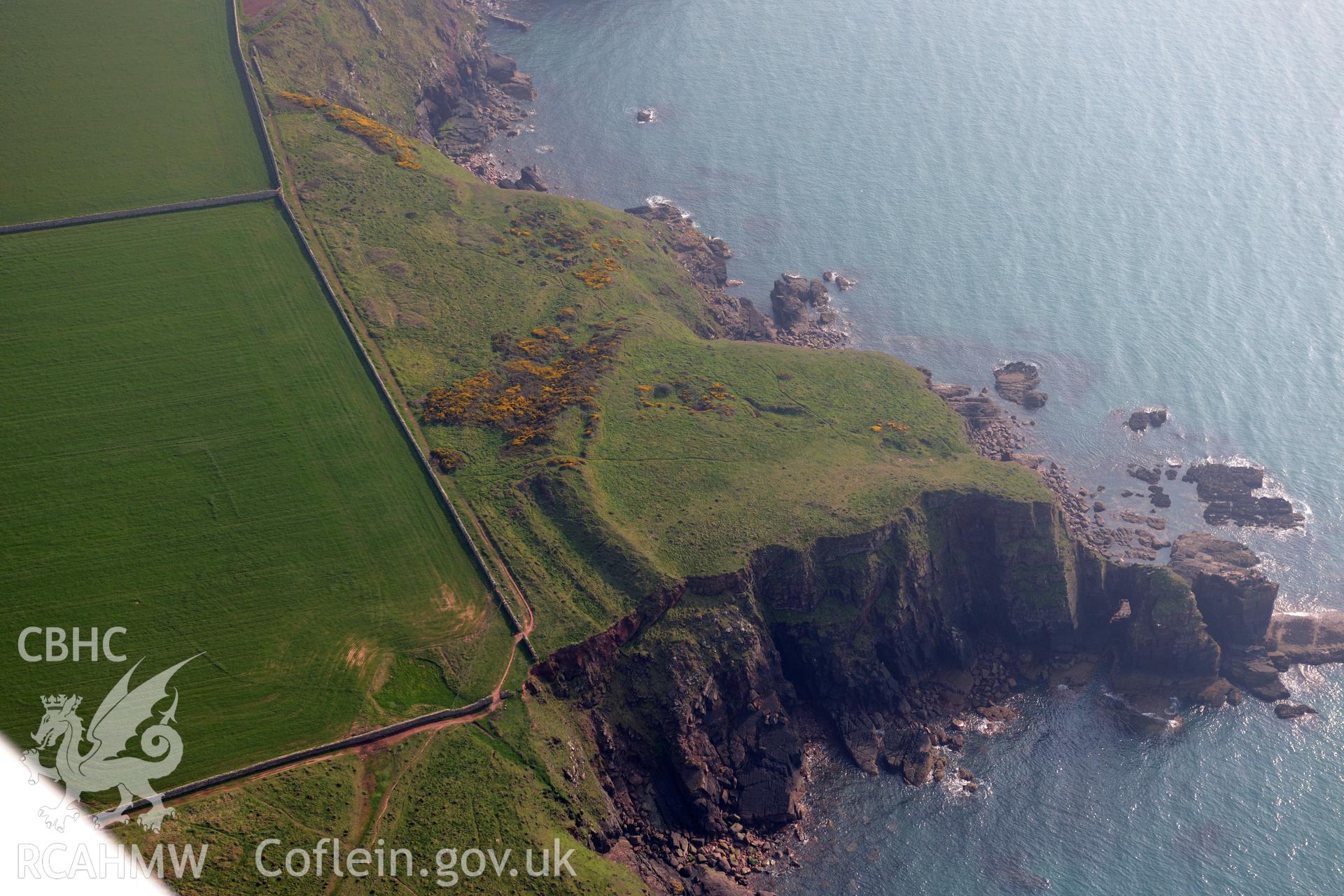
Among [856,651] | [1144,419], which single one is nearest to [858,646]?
[856,651]

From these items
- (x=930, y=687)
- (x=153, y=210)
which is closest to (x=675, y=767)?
(x=930, y=687)

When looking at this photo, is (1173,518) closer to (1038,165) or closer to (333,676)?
(1038,165)

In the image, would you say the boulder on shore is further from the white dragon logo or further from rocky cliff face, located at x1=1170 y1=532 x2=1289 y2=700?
the white dragon logo

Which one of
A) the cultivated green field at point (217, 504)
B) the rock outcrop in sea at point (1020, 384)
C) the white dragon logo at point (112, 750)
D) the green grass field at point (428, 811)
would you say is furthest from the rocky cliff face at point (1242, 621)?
the white dragon logo at point (112, 750)

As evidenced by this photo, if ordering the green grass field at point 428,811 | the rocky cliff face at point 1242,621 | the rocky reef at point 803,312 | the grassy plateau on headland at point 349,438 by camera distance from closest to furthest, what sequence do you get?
the green grass field at point 428,811 → the grassy plateau on headland at point 349,438 → the rocky cliff face at point 1242,621 → the rocky reef at point 803,312

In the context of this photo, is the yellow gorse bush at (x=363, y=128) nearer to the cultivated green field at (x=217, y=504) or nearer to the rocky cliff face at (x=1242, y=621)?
the cultivated green field at (x=217, y=504)
